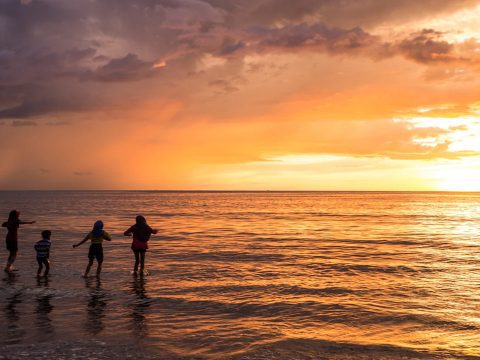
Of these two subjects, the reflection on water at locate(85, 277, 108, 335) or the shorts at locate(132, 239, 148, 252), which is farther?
the shorts at locate(132, 239, 148, 252)

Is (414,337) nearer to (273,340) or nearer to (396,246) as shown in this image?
(273,340)

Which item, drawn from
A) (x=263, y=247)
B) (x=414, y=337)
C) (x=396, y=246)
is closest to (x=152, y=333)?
(x=414, y=337)

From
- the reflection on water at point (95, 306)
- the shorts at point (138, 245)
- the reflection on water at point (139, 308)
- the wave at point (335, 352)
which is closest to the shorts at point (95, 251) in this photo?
the reflection on water at point (95, 306)

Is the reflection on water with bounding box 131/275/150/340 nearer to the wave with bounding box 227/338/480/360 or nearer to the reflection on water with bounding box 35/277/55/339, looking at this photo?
the reflection on water with bounding box 35/277/55/339

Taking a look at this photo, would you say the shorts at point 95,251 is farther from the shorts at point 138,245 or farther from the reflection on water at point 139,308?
the reflection on water at point 139,308

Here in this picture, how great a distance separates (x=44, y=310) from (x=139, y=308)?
8.37ft

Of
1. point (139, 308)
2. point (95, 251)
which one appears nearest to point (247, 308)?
point (139, 308)

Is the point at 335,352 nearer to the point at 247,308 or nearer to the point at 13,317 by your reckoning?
the point at 247,308

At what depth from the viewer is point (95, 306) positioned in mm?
12078

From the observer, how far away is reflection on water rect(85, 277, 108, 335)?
400 inches

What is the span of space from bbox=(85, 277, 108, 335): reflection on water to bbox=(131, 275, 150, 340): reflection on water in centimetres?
81

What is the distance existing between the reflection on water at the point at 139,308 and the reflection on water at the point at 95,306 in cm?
81

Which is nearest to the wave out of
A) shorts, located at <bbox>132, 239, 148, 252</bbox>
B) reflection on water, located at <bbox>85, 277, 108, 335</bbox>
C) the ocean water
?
the ocean water

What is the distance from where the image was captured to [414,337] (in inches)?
384
